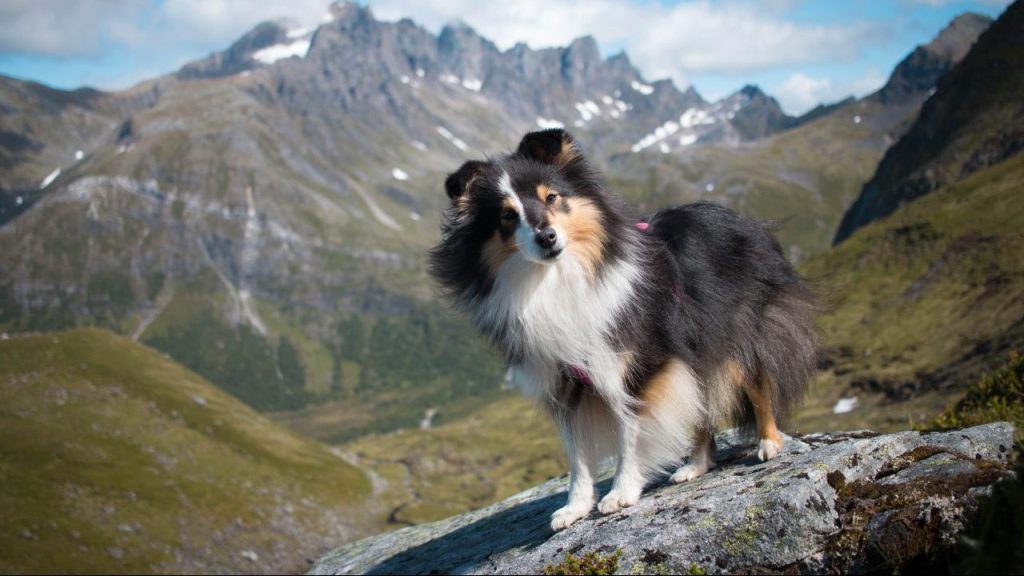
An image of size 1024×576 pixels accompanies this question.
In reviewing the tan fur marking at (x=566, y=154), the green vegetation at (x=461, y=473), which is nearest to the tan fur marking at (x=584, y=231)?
the tan fur marking at (x=566, y=154)

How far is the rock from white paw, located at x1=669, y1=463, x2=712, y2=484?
559 mm

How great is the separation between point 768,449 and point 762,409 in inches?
24.3

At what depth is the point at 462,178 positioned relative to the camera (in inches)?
364

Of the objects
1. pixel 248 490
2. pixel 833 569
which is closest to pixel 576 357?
pixel 833 569

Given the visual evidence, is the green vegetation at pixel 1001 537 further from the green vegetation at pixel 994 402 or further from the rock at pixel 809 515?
the green vegetation at pixel 994 402

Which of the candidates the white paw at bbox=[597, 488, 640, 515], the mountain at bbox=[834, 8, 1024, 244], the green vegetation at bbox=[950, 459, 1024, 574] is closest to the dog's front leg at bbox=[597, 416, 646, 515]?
the white paw at bbox=[597, 488, 640, 515]

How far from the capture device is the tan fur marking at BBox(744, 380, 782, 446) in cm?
1035

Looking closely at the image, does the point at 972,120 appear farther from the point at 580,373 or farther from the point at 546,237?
the point at 546,237

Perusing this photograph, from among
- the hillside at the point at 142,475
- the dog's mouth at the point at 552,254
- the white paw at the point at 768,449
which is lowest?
the hillside at the point at 142,475

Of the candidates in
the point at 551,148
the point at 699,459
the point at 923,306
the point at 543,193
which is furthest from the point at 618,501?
the point at 923,306

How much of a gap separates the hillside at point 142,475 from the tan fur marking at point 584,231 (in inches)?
3035

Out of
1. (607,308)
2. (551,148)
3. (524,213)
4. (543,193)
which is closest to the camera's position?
(524,213)

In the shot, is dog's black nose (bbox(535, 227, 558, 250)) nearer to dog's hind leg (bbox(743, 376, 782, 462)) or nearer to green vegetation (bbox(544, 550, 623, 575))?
green vegetation (bbox(544, 550, 623, 575))

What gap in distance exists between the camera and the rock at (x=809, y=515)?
22.4 feet
